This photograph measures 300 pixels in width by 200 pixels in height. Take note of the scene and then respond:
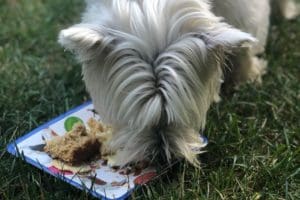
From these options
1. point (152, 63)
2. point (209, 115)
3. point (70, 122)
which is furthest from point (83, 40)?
point (209, 115)

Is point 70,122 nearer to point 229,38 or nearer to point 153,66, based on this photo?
point 153,66

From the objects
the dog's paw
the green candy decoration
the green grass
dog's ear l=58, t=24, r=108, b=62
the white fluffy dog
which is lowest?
the dog's paw

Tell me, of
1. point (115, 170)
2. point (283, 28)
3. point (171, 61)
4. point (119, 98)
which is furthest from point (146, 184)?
point (283, 28)

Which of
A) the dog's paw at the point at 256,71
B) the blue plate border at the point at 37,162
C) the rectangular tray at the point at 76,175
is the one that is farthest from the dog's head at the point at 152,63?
the dog's paw at the point at 256,71

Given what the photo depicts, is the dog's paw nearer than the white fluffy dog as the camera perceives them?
No

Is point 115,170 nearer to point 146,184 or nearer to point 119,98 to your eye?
point 146,184

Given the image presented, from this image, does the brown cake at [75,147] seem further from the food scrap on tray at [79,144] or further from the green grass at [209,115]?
the green grass at [209,115]

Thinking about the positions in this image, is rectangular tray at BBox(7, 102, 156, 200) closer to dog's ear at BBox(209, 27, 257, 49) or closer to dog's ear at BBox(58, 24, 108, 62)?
dog's ear at BBox(58, 24, 108, 62)

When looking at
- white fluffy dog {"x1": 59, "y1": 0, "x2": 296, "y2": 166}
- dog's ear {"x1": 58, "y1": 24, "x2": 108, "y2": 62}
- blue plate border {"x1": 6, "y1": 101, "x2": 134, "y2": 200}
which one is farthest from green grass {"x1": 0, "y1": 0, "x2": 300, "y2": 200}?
dog's ear {"x1": 58, "y1": 24, "x2": 108, "y2": 62}
